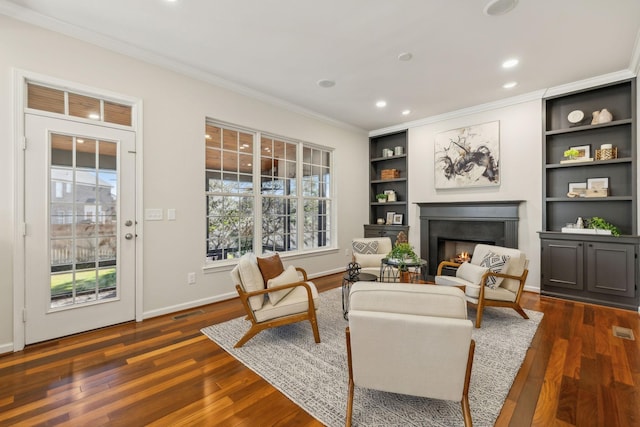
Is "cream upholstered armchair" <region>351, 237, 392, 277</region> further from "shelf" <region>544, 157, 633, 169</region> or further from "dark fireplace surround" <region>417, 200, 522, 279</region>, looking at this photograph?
"shelf" <region>544, 157, 633, 169</region>

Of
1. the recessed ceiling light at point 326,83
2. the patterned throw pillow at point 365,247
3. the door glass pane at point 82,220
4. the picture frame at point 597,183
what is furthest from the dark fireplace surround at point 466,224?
the door glass pane at point 82,220

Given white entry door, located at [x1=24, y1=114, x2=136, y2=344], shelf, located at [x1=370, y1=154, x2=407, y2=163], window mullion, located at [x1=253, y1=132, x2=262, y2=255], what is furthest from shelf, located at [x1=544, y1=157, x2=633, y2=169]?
white entry door, located at [x1=24, y1=114, x2=136, y2=344]

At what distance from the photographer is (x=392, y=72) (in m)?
3.69

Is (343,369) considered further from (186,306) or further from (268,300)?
(186,306)

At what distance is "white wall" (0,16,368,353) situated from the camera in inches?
99.3

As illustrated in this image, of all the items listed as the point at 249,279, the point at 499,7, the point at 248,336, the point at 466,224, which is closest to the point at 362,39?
the point at 499,7

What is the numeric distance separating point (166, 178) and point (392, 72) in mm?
3127

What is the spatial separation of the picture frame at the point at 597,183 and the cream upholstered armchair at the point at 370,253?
9.55 ft

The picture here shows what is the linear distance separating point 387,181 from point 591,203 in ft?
10.7

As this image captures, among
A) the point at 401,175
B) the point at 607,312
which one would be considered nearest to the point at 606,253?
the point at 607,312

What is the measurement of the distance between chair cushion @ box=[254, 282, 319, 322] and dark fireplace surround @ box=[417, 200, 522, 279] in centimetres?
329

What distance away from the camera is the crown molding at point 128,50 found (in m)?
2.55

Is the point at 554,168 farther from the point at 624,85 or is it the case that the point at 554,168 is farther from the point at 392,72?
the point at 392,72

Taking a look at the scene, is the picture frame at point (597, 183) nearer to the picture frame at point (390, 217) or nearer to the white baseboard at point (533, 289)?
the white baseboard at point (533, 289)
